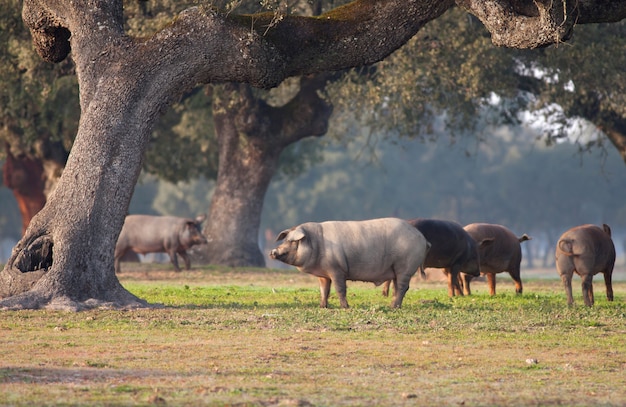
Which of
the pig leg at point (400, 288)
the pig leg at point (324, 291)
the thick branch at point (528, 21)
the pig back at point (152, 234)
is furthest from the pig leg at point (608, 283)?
the pig back at point (152, 234)

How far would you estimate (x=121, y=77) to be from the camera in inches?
730

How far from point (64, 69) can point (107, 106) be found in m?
17.5

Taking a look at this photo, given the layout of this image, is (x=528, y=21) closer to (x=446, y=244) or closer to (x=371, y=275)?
(x=371, y=275)

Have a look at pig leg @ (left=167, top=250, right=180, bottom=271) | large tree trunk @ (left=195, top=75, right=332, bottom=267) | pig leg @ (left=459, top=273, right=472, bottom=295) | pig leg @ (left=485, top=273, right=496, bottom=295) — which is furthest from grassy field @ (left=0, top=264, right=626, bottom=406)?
large tree trunk @ (left=195, top=75, right=332, bottom=267)

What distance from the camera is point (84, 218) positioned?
1802 cm

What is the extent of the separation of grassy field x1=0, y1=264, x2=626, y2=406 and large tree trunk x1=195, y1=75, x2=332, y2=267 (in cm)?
1853

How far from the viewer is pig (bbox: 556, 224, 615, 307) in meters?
19.9

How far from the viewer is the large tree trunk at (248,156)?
38031 millimetres

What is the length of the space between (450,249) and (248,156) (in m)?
17.7

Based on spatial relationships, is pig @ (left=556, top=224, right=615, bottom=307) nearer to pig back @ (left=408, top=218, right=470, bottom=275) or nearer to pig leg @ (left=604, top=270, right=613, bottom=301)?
pig leg @ (left=604, top=270, right=613, bottom=301)

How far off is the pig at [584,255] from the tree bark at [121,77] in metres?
3.97

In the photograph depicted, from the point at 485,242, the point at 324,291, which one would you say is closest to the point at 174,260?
the point at 485,242

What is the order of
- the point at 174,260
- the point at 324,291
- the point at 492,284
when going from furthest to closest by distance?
1. the point at 174,260
2. the point at 492,284
3. the point at 324,291

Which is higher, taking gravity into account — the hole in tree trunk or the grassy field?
the hole in tree trunk
